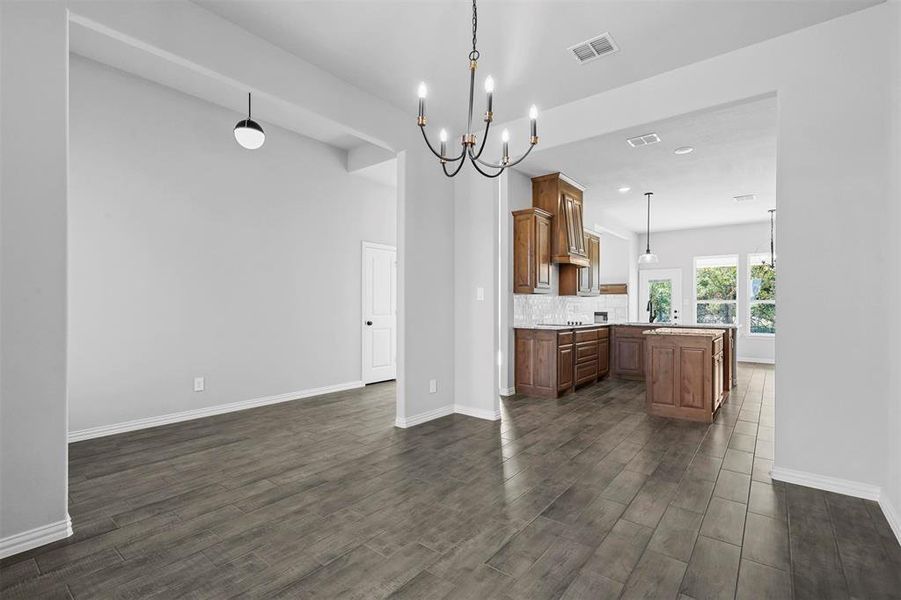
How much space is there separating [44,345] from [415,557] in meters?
2.10

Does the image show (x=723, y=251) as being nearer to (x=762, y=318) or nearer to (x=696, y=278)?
(x=696, y=278)

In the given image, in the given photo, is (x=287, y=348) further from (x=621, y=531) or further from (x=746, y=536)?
(x=746, y=536)

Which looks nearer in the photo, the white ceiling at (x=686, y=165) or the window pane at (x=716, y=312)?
the white ceiling at (x=686, y=165)

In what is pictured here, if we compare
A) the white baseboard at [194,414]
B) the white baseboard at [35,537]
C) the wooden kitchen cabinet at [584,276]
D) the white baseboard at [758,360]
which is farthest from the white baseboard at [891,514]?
the white baseboard at [758,360]

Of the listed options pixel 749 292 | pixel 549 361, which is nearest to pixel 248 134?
pixel 549 361

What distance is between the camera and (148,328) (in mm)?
4102

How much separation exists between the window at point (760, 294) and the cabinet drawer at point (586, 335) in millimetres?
5333

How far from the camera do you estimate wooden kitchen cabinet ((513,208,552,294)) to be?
18.6 ft

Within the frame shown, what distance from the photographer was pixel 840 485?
2707mm

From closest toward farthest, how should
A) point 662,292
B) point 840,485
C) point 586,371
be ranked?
point 840,485 → point 586,371 → point 662,292

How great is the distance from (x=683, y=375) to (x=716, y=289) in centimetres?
670

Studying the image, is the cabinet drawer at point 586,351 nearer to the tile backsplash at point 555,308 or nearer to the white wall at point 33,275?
the tile backsplash at point 555,308

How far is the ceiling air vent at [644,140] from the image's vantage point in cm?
458

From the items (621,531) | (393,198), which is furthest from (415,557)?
(393,198)
